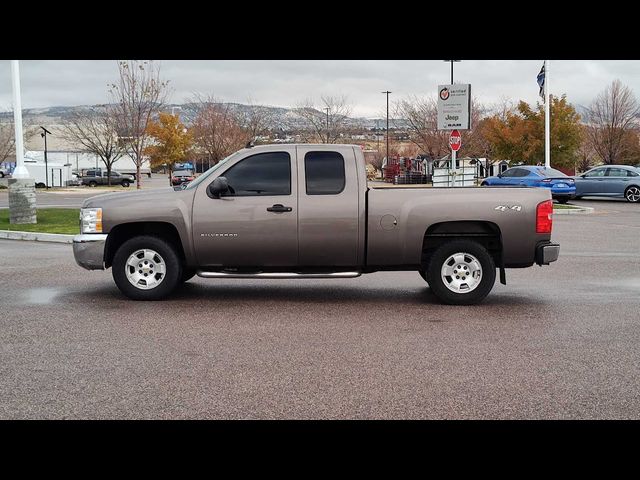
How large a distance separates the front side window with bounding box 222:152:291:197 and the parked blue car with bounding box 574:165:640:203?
24.8 meters

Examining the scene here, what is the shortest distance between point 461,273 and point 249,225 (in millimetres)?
2793

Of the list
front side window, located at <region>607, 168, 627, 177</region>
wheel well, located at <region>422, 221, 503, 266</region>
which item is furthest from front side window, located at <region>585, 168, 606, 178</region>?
wheel well, located at <region>422, 221, 503, 266</region>

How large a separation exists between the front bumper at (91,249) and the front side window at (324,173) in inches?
110

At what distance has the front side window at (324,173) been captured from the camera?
9.65 metres

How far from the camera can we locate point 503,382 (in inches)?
237

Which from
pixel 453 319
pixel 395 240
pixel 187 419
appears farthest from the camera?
pixel 395 240

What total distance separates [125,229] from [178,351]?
332 cm

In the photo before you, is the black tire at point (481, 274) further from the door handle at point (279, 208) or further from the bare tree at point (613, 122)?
the bare tree at point (613, 122)

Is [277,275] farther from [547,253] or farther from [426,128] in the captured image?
[426,128]

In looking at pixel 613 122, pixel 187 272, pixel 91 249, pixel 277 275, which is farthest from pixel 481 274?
pixel 613 122

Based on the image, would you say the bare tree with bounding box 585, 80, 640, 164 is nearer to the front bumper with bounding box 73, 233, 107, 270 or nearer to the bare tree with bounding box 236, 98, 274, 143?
the bare tree with bounding box 236, 98, 274, 143

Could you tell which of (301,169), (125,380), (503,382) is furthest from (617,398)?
(301,169)

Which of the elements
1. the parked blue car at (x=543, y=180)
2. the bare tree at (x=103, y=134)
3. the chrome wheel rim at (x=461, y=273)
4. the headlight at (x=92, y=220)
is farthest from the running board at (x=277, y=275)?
the bare tree at (x=103, y=134)

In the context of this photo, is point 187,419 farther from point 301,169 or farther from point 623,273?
point 623,273
